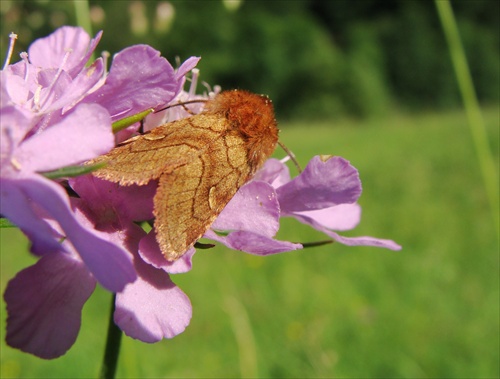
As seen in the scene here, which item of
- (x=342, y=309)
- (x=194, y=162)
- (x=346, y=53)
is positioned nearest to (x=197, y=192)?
(x=194, y=162)

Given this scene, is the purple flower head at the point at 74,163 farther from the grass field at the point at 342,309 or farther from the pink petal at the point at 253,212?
the grass field at the point at 342,309

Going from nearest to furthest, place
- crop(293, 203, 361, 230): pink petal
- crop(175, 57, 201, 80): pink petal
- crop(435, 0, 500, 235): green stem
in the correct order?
crop(175, 57, 201, 80): pink petal, crop(293, 203, 361, 230): pink petal, crop(435, 0, 500, 235): green stem

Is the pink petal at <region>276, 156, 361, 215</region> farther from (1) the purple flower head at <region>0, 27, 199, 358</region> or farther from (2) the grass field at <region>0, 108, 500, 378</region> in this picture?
(2) the grass field at <region>0, 108, 500, 378</region>

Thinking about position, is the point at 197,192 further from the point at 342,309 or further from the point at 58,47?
the point at 342,309

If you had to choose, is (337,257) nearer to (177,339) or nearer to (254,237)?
(177,339)

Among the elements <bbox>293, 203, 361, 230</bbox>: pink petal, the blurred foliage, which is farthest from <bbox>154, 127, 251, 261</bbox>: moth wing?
the blurred foliage

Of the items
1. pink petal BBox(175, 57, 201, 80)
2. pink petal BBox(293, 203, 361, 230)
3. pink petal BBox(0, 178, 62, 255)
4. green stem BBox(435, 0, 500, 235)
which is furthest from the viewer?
green stem BBox(435, 0, 500, 235)
